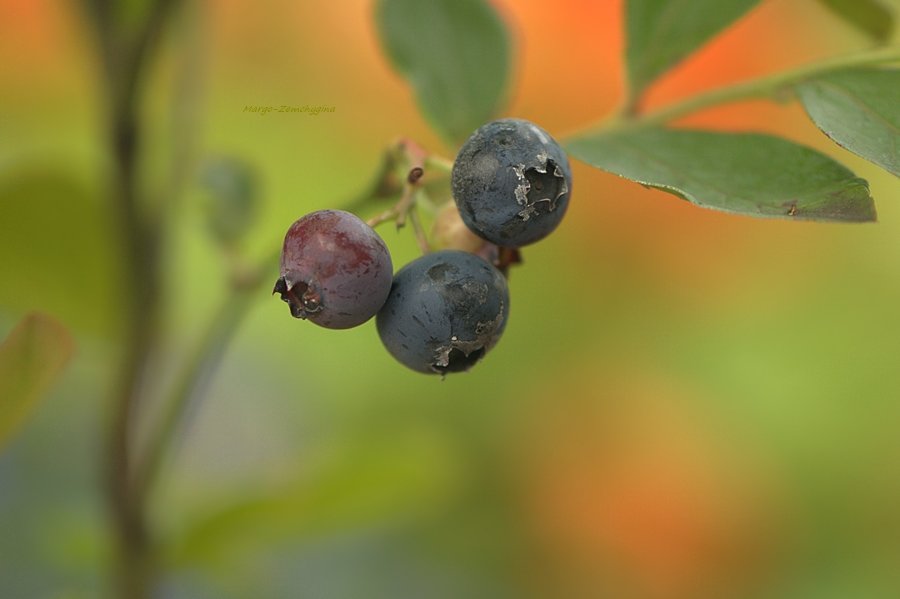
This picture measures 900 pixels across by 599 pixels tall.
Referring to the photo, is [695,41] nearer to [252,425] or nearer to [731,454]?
[731,454]

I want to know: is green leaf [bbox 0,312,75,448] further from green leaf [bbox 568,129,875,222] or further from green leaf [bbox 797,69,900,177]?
green leaf [bbox 797,69,900,177]

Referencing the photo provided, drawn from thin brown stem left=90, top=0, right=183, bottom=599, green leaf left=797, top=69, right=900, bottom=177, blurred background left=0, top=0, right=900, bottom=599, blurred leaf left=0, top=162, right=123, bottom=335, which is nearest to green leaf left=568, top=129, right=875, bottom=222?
green leaf left=797, top=69, right=900, bottom=177

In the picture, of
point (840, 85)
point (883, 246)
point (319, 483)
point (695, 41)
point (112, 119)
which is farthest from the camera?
point (883, 246)

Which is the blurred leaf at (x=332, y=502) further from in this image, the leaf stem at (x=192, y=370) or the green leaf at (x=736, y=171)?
the green leaf at (x=736, y=171)

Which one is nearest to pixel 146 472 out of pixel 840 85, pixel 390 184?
pixel 390 184

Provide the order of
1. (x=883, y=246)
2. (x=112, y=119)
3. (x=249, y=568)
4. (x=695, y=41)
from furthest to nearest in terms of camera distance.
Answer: (x=883, y=246)
(x=249, y=568)
(x=112, y=119)
(x=695, y=41)

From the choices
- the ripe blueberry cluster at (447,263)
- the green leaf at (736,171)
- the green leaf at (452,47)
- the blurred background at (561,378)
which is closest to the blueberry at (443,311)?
the ripe blueberry cluster at (447,263)

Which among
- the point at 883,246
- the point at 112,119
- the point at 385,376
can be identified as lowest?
the point at 112,119

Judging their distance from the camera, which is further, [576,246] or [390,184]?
[576,246]
